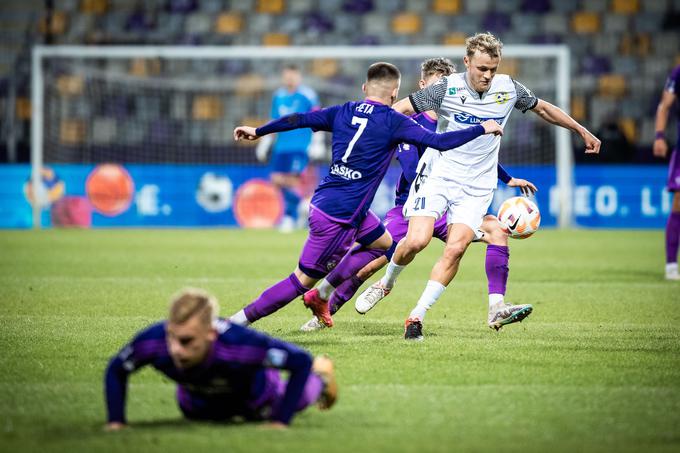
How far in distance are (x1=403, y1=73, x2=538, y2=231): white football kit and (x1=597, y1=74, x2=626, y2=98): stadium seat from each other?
1547 cm

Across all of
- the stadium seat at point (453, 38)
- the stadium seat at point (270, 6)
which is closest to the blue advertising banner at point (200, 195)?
the stadium seat at point (453, 38)

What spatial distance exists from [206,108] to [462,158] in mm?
15255

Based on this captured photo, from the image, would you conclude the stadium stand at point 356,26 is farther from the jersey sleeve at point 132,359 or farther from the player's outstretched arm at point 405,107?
the jersey sleeve at point 132,359

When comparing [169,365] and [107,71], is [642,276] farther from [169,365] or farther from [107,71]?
[107,71]

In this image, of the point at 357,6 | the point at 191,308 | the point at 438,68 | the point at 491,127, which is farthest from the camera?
the point at 357,6

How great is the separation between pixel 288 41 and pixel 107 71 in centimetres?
424

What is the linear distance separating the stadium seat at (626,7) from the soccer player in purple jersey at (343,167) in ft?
63.7

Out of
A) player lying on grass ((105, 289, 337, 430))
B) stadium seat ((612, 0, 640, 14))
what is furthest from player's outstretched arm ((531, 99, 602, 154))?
stadium seat ((612, 0, 640, 14))

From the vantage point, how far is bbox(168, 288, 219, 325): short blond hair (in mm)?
4316

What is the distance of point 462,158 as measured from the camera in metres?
7.97

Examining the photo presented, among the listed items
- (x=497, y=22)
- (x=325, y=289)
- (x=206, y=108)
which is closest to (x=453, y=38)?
(x=497, y=22)

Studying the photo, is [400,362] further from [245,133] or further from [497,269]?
[245,133]

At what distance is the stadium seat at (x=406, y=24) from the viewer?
82.7 feet

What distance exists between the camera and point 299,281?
723 centimetres
